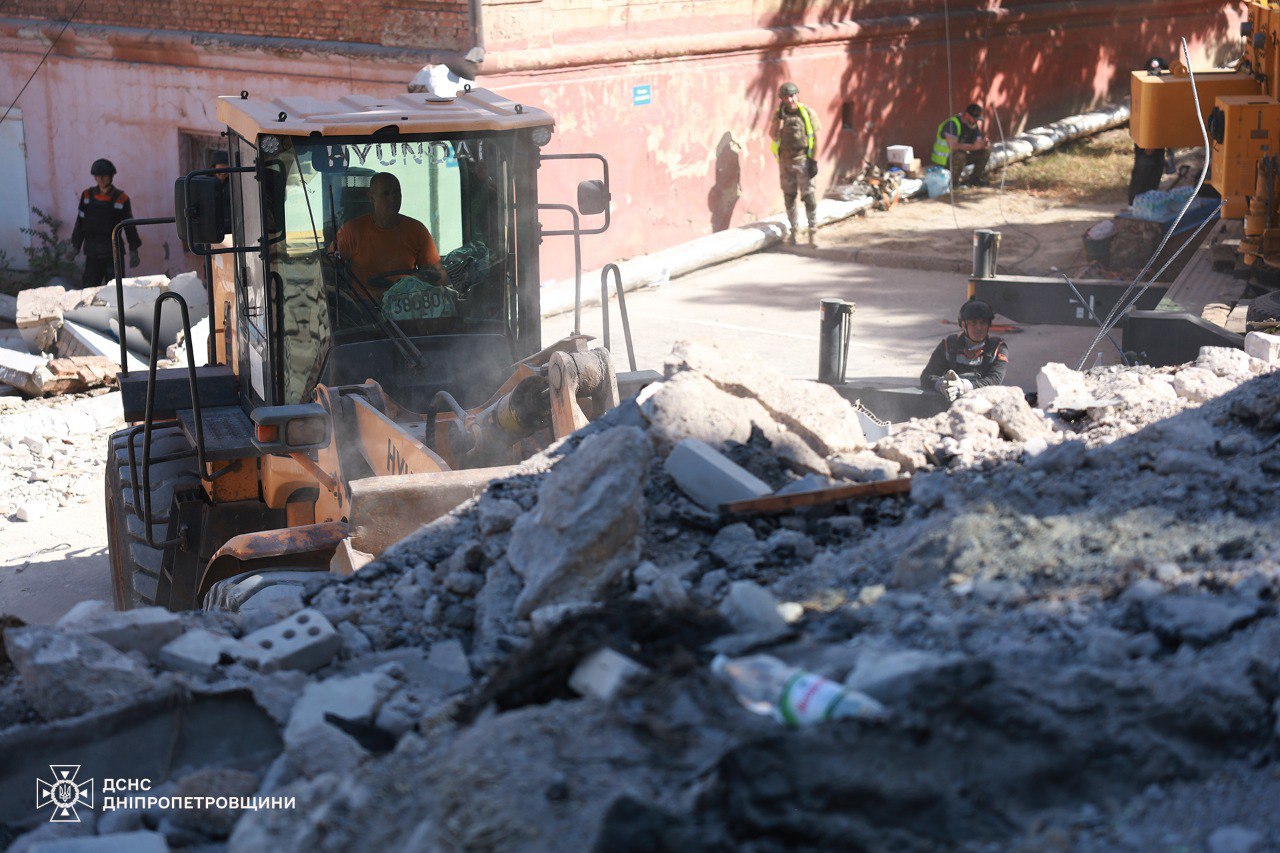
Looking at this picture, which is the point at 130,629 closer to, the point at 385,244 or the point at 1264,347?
the point at 385,244

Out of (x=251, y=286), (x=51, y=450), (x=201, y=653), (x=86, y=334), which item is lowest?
(x=51, y=450)

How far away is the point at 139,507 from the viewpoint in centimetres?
616

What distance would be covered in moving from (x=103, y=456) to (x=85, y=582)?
231cm

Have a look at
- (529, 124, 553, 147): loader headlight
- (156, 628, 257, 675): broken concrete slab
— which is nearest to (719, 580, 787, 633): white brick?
(156, 628, 257, 675): broken concrete slab

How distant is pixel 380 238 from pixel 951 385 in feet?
9.48

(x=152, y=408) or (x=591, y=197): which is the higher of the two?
(x=591, y=197)

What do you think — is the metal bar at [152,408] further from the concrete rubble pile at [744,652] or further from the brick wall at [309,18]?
the brick wall at [309,18]

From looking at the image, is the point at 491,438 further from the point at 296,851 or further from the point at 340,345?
the point at 296,851

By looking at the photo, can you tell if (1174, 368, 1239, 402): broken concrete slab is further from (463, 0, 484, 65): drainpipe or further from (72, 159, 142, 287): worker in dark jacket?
(72, 159, 142, 287): worker in dark jacket

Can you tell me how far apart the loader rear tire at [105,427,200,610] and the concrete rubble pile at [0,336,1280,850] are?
2755mm

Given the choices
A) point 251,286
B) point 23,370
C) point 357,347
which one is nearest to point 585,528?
point 357,347

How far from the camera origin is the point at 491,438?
5418 millimetres

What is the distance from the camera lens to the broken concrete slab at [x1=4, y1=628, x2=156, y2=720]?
120 inches

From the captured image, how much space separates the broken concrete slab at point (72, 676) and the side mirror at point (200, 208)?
97.0 inches
